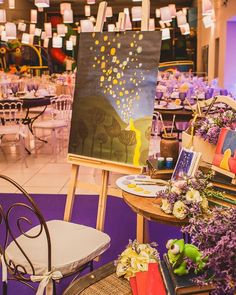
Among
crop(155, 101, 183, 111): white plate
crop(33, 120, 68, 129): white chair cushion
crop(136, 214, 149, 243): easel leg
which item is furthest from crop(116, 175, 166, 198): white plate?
crop(33, 120, 68, 129): white chair cushion

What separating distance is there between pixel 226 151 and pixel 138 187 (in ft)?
1.55

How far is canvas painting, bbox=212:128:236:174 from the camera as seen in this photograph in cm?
183

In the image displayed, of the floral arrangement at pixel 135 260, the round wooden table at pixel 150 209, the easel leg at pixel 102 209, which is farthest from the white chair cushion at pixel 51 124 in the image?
the floral arrangement at pixel 135 260

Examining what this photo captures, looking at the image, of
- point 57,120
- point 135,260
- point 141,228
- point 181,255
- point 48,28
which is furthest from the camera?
point 48,28

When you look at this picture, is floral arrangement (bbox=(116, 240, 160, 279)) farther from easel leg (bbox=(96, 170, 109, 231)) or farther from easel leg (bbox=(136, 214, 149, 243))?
easel leg (bbox=(96, 170, 109, 231))

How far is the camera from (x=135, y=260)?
1631 millimetres

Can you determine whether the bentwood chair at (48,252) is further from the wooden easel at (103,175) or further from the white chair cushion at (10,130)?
the white chair cushion at (10,130)

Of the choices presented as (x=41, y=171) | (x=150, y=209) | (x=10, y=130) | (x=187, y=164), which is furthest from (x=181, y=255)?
(x=10, y=130)

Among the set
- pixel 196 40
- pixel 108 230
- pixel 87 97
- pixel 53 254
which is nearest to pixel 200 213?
pixel 53 254

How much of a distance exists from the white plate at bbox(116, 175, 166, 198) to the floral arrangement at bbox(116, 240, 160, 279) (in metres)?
0.30

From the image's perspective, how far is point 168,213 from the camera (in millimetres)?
1762

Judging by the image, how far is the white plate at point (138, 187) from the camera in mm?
1977

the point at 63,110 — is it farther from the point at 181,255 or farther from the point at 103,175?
the point at 181,255

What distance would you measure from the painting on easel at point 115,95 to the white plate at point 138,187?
20cm
